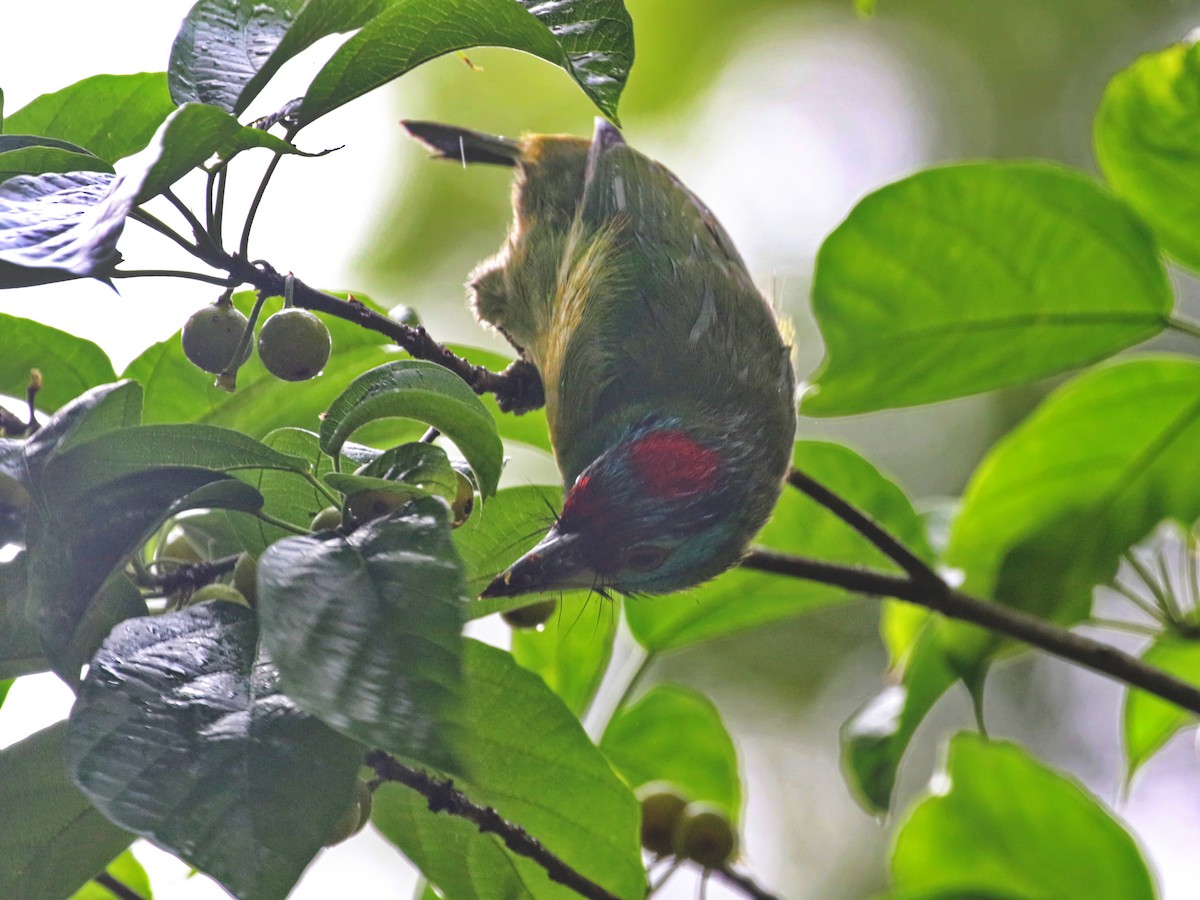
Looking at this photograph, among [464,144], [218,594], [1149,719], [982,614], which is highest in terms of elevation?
[464,144]

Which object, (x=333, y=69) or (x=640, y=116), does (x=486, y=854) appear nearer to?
(x=333, y=69)

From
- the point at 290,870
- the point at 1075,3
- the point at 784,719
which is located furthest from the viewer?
the point at 1075,3

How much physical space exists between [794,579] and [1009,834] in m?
0.84

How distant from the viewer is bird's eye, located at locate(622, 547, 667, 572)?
4.76 feet

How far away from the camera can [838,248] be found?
68.9 inches

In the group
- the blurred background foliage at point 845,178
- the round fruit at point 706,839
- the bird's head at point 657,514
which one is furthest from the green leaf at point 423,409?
the blurred background foliage at point 845,178

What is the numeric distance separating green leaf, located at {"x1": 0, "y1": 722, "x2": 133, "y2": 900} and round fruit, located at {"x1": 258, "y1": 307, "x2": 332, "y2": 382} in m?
0.35

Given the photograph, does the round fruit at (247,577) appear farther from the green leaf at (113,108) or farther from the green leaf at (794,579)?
the green leaf at (794,579)

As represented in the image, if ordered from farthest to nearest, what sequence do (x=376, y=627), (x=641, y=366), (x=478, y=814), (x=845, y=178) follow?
(x=845, y=178), (x=641, y=366), (x=478, y=814), (x=376, y=627)

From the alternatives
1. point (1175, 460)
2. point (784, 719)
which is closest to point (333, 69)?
point (1175, 460)

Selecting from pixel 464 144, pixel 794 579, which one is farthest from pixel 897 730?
pixel 464 144

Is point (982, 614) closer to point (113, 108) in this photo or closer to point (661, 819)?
point (661, 819)

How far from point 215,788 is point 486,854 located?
0.45 metres

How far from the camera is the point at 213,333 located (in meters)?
0.99
